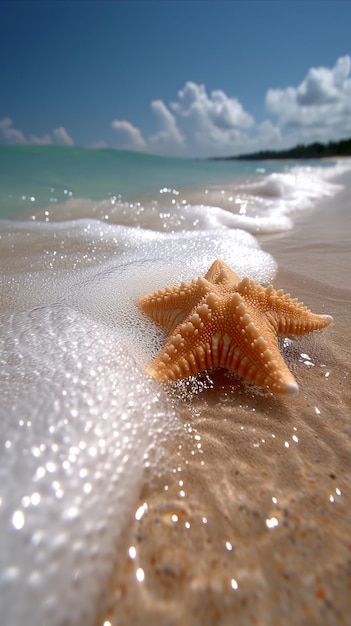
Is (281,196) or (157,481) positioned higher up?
(281,196)

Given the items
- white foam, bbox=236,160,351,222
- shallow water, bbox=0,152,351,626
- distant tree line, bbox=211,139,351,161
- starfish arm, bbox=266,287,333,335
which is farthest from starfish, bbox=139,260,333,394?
distant tree line, bbox=211,139,351,161

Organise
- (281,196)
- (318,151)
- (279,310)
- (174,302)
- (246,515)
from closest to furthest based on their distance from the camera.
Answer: (246,515), (279,310), (174,302), (281,196), (318,151)

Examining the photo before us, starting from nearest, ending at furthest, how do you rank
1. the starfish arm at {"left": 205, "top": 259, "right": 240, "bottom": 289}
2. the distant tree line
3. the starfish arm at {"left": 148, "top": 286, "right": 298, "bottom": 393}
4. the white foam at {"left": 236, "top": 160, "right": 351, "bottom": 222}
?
the starfish arm at {"left": 148, "top": 286, "right": 298, "bottom": 393}
the starfish arm at {"left": 205, "top": 259, "right": 240, "bottom": 289}
the white foam at {"left": 236, "top": 160, "right": 351, "bottom": 222}
the distant tree line

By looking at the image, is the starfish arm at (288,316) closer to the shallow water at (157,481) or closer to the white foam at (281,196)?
the shallow water at (157,481)

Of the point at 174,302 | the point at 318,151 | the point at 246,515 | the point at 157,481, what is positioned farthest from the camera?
the point at 318,151

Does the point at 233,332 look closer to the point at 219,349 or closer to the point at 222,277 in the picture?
the point at 219,349

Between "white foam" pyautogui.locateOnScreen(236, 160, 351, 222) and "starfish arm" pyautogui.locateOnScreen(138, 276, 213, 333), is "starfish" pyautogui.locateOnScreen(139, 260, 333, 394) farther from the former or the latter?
"white foam" pyautogui.locateOnScreen(236, 160, 351, 222)

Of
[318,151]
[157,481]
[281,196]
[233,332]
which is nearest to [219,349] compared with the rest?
[233,332]
